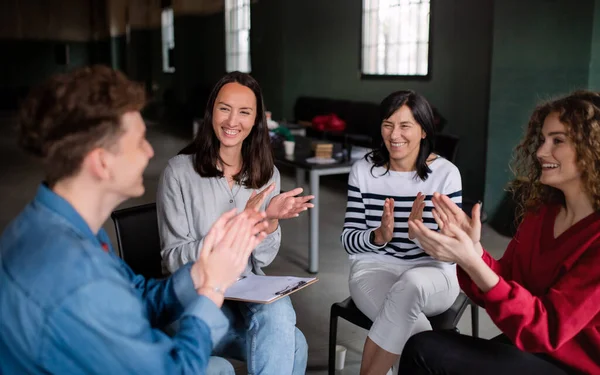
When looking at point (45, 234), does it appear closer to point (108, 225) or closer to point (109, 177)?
point (109, 177)

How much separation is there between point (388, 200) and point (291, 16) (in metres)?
7.26

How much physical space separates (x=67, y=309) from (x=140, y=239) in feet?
3.65

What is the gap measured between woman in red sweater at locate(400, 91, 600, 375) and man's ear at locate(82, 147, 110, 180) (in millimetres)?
787

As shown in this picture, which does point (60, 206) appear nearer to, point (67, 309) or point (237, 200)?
point (67, 309)

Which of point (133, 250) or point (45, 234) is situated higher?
point (45, 234)

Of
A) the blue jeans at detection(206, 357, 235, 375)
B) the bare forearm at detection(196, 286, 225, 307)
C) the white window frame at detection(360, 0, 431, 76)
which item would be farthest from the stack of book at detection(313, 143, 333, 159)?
the bare forearm at detection(196, 286, 225, 307)

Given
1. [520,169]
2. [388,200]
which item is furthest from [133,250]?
[520,169]

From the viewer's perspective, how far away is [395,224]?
2279mm

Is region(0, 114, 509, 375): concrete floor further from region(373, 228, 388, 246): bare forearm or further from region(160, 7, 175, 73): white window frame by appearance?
region(160, 7, 175, 73): white window frame

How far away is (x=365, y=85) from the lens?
24.5 ft

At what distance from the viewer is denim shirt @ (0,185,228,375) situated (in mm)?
987

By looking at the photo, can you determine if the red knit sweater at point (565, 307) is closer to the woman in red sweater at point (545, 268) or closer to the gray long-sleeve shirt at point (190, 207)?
the woman in red sweater at point (545, 268)

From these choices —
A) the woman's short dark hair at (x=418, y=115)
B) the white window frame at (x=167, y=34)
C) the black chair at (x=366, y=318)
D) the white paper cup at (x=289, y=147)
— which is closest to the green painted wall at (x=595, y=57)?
the white paper cup at (x=289, y=147)

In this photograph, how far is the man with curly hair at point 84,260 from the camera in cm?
99
